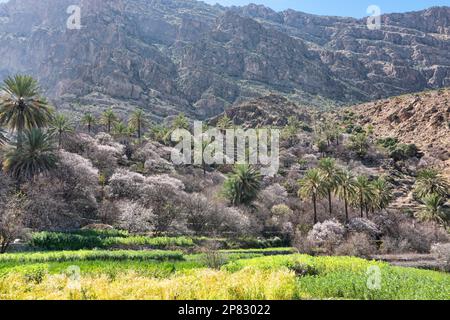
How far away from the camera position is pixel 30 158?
45.6m

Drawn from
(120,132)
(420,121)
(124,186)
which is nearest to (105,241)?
(124,186)

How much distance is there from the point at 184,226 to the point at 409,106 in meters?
90.4

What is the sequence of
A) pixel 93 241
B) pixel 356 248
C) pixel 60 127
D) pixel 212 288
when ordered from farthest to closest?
pixel 60 127
pixel 356 248
pixel 93 241
pixel 212 288

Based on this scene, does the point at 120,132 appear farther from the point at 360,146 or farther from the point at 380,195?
the point at 360,146

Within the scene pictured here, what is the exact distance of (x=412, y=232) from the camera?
5922 cm

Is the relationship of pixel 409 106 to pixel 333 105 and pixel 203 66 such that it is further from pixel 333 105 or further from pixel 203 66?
pixel 203 66

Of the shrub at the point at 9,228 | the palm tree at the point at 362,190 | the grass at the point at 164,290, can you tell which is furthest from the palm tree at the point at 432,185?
the grass at the point at 164,290

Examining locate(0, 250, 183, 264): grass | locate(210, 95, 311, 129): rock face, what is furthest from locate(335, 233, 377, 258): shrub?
locate(210, 95, 311, 129): rock face

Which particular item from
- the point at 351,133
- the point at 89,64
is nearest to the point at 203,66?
the point at 89,64

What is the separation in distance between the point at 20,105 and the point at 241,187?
30852 mm

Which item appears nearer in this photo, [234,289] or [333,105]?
[234,289]

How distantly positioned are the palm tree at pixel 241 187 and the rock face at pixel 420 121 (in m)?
54.5

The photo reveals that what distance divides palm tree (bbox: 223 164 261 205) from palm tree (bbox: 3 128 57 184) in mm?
24664

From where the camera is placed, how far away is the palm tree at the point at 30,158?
45.2 meters
